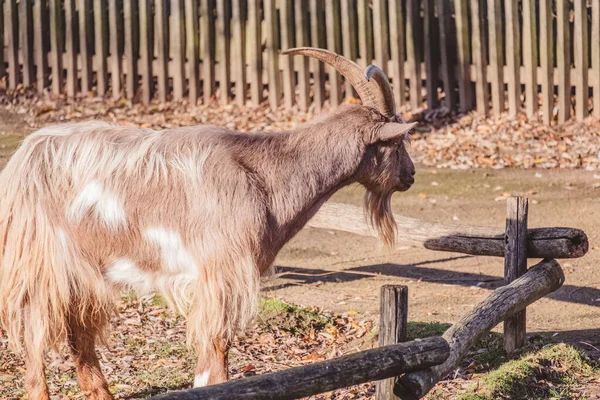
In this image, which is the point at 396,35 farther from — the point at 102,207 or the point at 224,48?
the point at 102,207

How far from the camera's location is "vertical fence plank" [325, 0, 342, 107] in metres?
13.2

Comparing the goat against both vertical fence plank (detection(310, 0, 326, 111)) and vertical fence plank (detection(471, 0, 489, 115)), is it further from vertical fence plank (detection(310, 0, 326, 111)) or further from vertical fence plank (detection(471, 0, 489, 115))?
vertical fence plank (detection(310, 0, 326, 111))

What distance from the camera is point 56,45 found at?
14.0 m

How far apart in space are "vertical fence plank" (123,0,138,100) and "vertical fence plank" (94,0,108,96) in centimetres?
30

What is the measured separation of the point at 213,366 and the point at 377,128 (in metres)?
1.72

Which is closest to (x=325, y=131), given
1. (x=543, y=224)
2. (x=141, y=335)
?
(x=141, y=335)

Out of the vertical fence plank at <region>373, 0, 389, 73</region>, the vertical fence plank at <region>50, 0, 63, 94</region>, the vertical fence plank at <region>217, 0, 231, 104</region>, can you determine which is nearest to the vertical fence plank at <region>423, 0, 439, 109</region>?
the vertical fence plank at <region>373, 0, 389, 73</region>

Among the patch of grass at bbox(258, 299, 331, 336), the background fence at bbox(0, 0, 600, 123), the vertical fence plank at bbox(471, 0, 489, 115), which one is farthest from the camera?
the vertical fence plank at bbox(471, 0, 489, 115)

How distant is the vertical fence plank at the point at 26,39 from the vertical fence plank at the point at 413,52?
5.19m

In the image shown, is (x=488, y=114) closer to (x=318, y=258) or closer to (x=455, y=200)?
(x=455, y=200)

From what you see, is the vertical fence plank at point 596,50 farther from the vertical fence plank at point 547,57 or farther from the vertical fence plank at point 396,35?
the vertical fence plank at point 396,35

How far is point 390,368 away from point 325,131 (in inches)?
67.8

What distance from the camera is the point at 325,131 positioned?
20.2 ft

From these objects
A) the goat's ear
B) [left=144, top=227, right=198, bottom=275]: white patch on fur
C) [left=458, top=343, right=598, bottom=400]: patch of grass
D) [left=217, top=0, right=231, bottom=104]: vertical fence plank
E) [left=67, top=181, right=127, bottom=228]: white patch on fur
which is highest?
[left=217, top=0, right=231, bottom=104]: vertical fence plank
